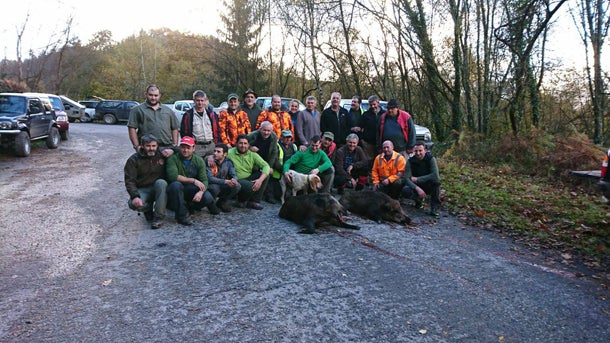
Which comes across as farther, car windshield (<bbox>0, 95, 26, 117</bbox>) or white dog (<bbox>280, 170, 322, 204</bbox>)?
car windshield (<bbox>0, 95, 26, 117</bbox>)

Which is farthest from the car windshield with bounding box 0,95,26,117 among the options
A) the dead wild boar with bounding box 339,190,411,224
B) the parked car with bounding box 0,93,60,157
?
the dead wild boar with bounding box 339,190,411,224

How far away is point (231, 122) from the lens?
8023 mm

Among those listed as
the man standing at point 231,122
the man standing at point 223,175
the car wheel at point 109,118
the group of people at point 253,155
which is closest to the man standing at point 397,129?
the group of people at point 253,155

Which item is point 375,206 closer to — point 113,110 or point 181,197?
point 181,197

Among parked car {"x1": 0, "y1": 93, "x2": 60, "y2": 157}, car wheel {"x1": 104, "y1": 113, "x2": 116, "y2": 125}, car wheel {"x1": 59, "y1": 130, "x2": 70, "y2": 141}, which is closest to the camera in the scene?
parked car {"x1": 0, "y1": 93, "x2": 60, "y2": 157}

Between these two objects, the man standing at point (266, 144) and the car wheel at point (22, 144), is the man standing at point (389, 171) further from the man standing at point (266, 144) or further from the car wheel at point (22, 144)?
the car wheel at point (22, 144)

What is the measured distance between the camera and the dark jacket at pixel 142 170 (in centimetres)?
615

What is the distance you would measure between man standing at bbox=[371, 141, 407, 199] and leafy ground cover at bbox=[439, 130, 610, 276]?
50.3 inches

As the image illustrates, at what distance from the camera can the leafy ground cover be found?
20.6 ft

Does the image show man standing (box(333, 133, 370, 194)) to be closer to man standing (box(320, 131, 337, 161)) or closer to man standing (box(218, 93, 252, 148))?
man standing (box(320, 131, 337, 161))

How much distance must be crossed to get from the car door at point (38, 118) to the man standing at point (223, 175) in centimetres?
931

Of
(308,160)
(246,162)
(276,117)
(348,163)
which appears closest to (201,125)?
(246,162)

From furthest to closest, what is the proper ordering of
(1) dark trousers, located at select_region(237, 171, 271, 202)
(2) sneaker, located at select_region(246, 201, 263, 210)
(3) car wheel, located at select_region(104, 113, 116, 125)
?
(3) car wheel, located at select_region(104, 113, 116, 125) < (2) sneaker, located at select_region(246, 201, 263, 210) < (1) dark trousers, located at select_region(237, 171, 271, 202)

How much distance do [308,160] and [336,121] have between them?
1.69 metres
